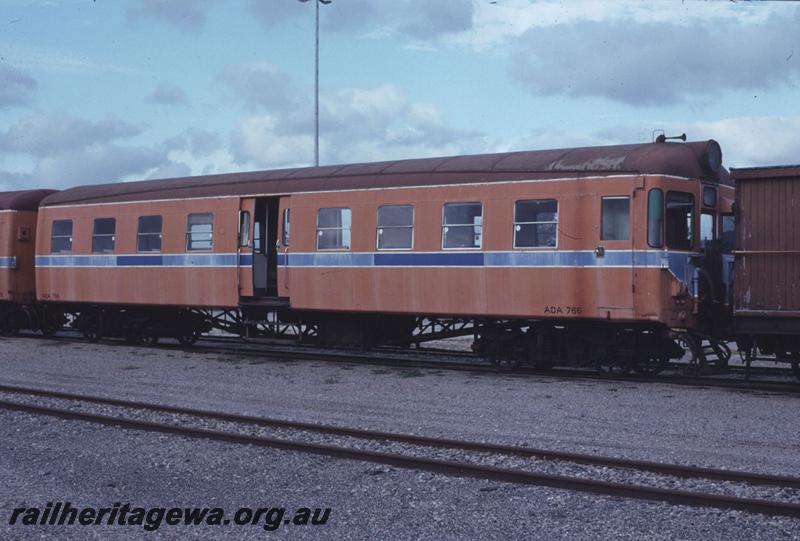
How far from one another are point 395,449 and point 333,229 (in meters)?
7.76

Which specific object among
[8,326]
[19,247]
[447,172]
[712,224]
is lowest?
[8,326]

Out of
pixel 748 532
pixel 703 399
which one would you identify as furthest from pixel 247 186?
pixel 748 532

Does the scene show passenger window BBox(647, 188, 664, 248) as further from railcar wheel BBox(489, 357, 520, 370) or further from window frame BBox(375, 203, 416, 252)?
window frame BBox(375, 203, 416, 252)

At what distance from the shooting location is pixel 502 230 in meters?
14.3

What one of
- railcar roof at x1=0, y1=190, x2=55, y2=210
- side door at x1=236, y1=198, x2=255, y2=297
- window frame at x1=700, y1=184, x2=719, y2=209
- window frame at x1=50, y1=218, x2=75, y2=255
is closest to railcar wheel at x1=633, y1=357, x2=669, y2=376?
window frame at x1=700, y1=184, x2=719, y2=209

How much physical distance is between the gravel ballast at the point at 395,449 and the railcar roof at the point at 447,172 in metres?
3.27

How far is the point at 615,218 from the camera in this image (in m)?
13.4

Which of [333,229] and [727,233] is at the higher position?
[333,229]

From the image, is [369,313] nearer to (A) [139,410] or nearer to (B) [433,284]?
(B) [433,284]

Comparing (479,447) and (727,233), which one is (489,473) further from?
(727,233)

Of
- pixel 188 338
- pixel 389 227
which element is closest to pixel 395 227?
pixel 389 227

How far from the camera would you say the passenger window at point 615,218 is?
43.4 ft

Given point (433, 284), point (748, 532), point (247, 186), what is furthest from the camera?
point (247, 186)

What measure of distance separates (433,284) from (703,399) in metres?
4.97
